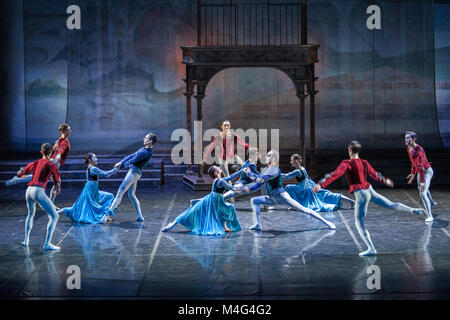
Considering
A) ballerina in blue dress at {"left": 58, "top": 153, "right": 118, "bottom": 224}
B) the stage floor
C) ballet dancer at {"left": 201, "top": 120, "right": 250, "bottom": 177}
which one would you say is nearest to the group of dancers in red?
ballerina in blue dress at {"left": 58, "top": 153, "right": 118, "bottom": 224}

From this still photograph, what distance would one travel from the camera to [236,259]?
24.7 ft

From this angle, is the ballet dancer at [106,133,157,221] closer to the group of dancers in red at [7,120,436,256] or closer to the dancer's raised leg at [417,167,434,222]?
the group of dancers in red at [7,120,436,256]

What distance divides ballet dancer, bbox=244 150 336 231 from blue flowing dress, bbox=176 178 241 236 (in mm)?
427

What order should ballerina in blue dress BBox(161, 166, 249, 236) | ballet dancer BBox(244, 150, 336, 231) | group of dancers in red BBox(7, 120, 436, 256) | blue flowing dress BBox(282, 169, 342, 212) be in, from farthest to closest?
blue flowing dress BBox(282, 169, 342, 212) < ballet dancer BBox(244, 150, 336, 231) < ballerina in blue dress BBox(161, 166, 249, 236) < group of dancers in red BBox(7, 120, 436, 256)

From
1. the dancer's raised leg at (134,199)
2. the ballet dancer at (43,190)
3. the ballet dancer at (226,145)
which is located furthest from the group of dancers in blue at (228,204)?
the ballet dancer at (226,145)

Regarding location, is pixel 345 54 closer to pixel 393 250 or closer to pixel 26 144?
pixel 26 144

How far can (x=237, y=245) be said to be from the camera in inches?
325

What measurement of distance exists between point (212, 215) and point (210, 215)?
0.03 metres

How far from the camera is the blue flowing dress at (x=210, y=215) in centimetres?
895

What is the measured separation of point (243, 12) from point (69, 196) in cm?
724

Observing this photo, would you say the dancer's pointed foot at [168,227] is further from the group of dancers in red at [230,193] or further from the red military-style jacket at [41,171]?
the red military-style jacket at [41,171]

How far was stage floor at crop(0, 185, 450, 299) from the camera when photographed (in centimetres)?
628
